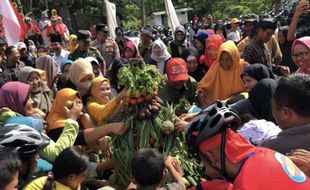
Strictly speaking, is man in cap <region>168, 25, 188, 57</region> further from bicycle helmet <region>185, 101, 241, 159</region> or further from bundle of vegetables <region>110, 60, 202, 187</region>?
bicycle helmet <region>185, 101, 241, 159</region>

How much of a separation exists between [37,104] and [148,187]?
2409mm

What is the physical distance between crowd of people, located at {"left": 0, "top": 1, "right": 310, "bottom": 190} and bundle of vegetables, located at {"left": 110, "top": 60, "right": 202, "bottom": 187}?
10 cm

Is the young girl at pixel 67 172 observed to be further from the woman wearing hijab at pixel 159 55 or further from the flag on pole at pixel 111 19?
the flag on pole at pixel 111 19

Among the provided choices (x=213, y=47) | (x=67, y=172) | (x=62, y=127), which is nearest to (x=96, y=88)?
(x=62, y=127)

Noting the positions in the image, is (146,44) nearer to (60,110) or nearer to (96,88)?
(96,88)

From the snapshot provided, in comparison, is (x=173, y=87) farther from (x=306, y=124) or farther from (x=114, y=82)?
(x=306, y=124)

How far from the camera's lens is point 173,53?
8055 mm

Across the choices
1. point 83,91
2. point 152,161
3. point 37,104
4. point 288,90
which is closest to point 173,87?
point 83,91

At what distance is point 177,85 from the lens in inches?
197

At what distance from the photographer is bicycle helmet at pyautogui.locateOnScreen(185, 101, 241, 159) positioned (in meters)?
1.98

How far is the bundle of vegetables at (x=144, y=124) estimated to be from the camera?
341cm

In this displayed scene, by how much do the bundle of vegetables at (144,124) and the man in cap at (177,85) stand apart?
140cm

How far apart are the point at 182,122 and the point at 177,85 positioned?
158 cm

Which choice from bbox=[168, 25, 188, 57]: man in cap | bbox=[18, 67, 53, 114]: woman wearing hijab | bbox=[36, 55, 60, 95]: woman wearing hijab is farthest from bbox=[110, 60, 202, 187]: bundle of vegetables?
bbox=[168, 25, 188, 57]: man in cap
